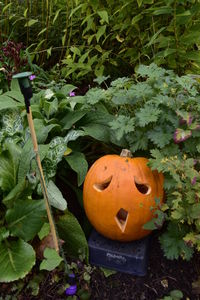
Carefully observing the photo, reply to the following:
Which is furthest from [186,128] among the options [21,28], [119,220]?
[21,28]

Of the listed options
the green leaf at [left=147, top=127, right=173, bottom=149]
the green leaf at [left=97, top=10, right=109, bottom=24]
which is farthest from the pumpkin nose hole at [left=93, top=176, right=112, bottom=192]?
the green leaf at [left=97, top=10, right=109, bottom=24]

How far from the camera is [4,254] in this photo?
1.79m

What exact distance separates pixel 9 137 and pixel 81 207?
60cm

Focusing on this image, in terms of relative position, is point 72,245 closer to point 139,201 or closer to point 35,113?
point 139,201

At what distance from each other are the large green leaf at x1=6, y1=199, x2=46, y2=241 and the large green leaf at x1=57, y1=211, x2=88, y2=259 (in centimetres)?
26

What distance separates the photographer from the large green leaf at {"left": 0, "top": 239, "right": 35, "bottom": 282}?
1665 millimetres

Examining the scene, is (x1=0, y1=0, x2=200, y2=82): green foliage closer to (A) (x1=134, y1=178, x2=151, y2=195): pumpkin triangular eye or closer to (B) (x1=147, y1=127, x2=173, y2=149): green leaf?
(B) (x1=147, y1=127, x2=173, y2=149): green leaf

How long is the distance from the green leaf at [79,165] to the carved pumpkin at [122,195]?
97 mm

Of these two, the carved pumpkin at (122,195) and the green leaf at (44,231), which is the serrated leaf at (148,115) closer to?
the carved pumpkin at (122,195)

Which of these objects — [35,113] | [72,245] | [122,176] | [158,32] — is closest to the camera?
[122,176]

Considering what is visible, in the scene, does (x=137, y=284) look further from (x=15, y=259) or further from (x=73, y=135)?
(x=73, y=135)

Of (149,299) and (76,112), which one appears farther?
(76,112)

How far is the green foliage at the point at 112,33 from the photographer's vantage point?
265 centimetres

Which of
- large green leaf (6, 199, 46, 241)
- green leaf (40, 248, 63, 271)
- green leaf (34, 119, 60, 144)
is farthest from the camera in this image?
green leaf (34, 119, 60, 144)
